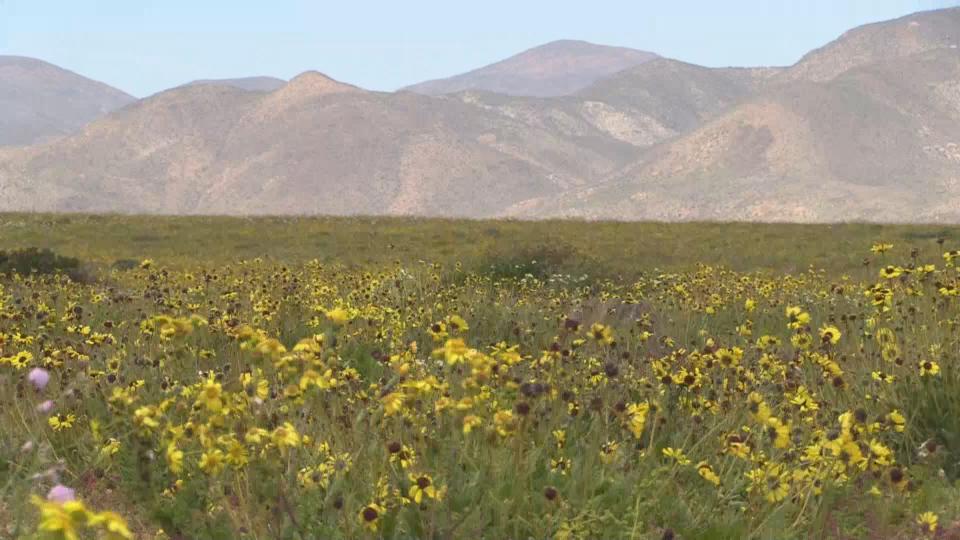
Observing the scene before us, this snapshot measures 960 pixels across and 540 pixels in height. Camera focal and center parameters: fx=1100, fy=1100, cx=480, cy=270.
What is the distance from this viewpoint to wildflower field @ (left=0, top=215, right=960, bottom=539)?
495cm

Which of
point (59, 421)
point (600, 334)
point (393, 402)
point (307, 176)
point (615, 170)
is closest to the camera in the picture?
point (393, 402)

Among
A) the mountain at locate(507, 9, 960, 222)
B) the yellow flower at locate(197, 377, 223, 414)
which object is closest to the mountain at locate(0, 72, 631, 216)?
the mountain at locate(507, 9, 960, 222)

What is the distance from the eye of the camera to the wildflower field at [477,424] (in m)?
4.95

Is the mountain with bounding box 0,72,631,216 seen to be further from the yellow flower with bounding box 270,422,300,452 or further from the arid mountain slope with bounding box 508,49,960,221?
the yellow flower with bounding box 270,422,300,452

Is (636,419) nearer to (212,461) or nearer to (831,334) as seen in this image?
(831,334)

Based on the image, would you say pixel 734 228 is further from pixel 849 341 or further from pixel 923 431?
pixel 923 431

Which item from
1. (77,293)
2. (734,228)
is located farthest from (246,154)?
(77,293)

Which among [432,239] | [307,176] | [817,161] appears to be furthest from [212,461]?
[307,176]

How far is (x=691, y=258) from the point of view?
29.2m

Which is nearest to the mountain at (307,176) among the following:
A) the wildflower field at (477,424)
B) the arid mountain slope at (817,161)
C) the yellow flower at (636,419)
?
the arid mountain slope at (817,161)

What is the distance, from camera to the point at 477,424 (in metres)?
4.96

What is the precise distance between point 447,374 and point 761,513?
2338mm

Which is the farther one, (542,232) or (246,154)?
(246,154)

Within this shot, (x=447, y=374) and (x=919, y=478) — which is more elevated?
(x=447, y=374)
